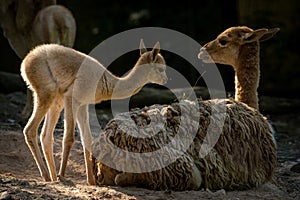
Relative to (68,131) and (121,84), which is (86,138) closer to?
(68,131)

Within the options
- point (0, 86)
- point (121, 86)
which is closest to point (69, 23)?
point (0, 86)

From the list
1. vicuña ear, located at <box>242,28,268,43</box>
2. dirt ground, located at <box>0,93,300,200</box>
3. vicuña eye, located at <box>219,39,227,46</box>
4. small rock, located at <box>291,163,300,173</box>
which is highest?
vicuña ear, located at <box>242,28,268,43</box>

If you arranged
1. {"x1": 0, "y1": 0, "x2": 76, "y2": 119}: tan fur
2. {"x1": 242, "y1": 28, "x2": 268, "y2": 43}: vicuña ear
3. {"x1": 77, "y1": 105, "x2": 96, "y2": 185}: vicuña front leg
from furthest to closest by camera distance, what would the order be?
{"x1": 0, "y1": 0, "x2": 76, "y2": 119}: tan fur
{"x1": 242, "y1": 28, "x2": 268, "y2": 43}: vicuña ear
{"x1": 77, "y1": 105, "x2": 96, "y2": 185}: vicuña front leg

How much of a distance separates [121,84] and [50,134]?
3.05 ft

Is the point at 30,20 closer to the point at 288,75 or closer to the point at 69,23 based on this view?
the point at 69,23

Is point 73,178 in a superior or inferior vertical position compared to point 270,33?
inferior

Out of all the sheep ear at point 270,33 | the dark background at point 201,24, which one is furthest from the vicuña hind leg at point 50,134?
the dark background at point 201,24

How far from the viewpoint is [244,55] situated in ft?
21.5

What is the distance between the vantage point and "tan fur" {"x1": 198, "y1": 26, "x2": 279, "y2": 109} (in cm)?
643

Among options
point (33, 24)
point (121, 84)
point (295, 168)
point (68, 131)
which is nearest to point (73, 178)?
point (68, 131)

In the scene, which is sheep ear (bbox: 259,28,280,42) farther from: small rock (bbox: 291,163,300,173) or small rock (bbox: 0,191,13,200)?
small rock (bbox: 0,191,13,200)

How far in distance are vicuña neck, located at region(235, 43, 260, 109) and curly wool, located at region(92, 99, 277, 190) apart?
0.38 meters

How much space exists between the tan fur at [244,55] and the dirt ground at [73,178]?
0.96 m

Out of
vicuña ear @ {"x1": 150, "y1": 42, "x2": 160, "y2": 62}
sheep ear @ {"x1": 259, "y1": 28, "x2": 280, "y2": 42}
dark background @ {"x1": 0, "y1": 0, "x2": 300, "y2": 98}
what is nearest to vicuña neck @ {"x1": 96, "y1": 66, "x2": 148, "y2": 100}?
vicuña ear @ {"x1": 150, "y1": 42, "x2": 160, "y2": 62}
